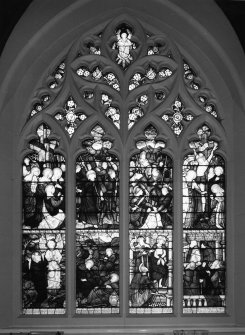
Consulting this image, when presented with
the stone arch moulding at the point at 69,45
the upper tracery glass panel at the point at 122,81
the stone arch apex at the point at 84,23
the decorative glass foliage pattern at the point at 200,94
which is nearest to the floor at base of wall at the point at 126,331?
A: the stone arch moulding at the point at 69,45

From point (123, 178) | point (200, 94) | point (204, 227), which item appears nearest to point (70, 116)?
point (123, 178)

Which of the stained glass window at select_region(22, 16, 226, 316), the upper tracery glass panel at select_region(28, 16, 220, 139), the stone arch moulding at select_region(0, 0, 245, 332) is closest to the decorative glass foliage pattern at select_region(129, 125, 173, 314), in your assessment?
the stained glass window at select_region(22, 16, 226, 316)

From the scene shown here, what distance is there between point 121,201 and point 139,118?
1.09 m

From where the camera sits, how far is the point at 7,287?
12.7 meters

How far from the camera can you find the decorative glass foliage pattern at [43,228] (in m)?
12.9

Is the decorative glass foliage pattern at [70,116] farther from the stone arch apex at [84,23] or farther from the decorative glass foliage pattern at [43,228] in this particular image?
the stone arch apex at [84,23]

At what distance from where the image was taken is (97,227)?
13.1m

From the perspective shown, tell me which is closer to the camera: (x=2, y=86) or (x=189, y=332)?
(x=189, y=332)

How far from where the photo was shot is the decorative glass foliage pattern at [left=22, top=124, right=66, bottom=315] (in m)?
12.9

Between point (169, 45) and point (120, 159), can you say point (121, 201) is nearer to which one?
point (120, 159)

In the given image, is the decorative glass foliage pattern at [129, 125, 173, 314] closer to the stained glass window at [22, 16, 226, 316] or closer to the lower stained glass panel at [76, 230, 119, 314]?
the stained glass window at [22, 16, 226, 316]

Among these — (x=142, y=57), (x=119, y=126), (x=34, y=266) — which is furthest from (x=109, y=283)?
(x=142, y=57)

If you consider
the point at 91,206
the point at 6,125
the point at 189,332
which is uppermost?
the point at 6,125

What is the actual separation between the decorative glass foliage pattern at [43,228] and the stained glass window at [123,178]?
1cm
